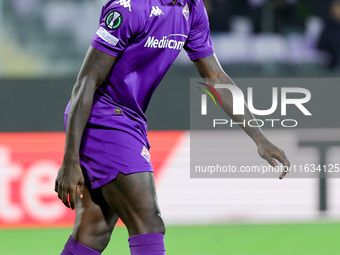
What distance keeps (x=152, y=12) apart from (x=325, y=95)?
15.9 feet

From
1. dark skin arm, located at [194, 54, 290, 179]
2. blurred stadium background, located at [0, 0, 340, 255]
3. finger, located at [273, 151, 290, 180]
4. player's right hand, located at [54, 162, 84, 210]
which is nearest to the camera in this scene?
Result: player's right hand, located at [54, 162, 84, 210]

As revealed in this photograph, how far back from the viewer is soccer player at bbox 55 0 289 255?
3121 millimetres

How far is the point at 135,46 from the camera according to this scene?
3.23 m

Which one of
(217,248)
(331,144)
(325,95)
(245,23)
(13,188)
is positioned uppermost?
(245,23)

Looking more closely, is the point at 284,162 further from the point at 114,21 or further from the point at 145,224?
the point at 114,21

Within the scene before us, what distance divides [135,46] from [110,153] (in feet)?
1.62

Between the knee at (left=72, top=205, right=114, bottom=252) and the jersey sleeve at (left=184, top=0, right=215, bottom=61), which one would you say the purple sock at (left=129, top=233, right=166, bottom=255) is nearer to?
the knee at (left=72, top=205, right=114, bottom=252)

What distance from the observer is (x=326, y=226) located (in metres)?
7.20

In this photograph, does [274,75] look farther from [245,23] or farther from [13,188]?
[13,188]

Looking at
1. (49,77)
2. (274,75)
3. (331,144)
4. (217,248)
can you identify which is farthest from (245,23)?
(217,248)

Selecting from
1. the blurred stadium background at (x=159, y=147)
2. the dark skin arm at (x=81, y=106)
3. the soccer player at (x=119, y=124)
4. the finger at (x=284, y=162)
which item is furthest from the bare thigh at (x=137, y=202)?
the blurred stadium background at (x=159, y=147)

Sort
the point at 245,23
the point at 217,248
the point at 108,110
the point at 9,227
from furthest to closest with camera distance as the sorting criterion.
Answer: the point at 245,23
the point at 9,227
the point at 217,248
the point at 108,110

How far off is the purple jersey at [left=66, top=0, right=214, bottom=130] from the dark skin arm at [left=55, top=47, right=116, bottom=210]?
57mm

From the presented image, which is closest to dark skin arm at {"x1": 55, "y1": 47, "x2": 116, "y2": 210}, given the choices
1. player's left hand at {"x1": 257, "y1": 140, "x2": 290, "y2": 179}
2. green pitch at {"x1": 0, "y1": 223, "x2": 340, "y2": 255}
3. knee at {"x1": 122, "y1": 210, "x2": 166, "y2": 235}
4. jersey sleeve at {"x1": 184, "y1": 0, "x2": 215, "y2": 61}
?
knee at {"x1": 122, "y1": 210, "x2": 166, "y2": 235}
